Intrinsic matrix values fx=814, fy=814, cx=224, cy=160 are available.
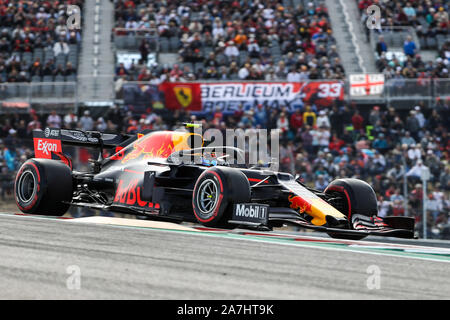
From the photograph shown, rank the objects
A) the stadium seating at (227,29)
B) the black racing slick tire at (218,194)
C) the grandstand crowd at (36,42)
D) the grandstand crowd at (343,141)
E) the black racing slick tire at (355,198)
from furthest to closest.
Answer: the stadium seating at (227,29) → the grandstand crowd at (36,42) → the grandstand crowd at (343,141) → the black racing slick tire at (355,198) → the black racing slick tire at (218,194)

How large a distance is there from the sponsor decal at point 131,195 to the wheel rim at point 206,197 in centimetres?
83

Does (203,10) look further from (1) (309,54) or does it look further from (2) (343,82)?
(2) (343,82)

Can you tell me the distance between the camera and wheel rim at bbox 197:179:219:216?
9492 millimetres

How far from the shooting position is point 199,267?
6.42m


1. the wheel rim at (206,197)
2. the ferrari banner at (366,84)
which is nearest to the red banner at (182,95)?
the ferrari banner at (366,84)

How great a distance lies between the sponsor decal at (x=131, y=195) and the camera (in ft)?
34.3

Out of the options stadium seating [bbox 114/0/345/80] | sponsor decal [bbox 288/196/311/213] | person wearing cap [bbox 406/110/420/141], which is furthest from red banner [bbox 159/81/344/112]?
sponsor decal [bbox 288/196/311/213]

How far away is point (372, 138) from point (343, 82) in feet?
7.41

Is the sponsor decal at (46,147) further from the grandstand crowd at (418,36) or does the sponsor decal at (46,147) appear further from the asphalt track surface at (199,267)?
the grandstand crowd at (418,36)

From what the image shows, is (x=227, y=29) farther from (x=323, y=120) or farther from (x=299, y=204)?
(x=299, y=204)

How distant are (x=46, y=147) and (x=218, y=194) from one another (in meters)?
4.24

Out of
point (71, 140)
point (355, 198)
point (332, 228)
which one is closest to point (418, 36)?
point (71, 140)

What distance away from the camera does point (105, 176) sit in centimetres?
1148
